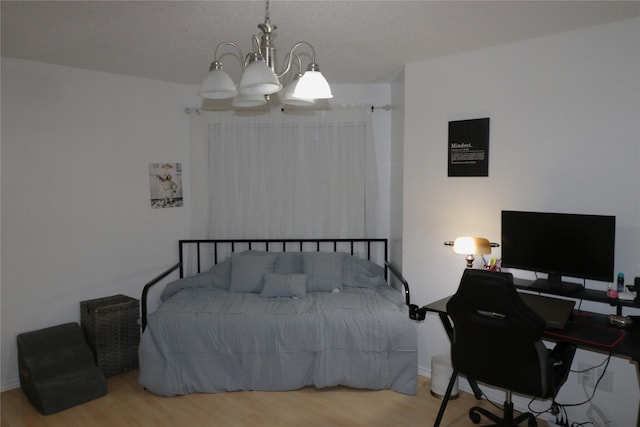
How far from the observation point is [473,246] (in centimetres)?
293

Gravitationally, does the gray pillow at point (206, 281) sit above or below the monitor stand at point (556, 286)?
below

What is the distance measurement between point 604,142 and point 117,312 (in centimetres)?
361

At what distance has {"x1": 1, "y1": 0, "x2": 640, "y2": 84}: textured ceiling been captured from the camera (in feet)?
7.75

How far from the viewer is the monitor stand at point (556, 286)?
8.51 feet

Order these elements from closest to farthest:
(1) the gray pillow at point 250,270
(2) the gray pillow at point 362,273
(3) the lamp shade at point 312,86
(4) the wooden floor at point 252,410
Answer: (3) the lamp shade at point 312,86
(4) the wooden floor at point 252,410
(1) the gray pillow at point 250,270
(2) the gray pillow at point 362,273

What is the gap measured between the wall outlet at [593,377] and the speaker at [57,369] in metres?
3.22

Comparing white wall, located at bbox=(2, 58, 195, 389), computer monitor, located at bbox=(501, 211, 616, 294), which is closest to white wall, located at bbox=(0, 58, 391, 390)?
white wall, located at bbox=(2, 58, 195, 389)

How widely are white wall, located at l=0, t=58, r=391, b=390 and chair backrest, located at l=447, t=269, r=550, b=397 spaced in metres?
1.99

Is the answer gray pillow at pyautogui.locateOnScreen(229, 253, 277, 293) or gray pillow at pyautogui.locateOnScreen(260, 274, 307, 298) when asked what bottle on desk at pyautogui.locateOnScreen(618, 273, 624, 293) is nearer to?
gray pillow at pyautogui.locateOnScreen(260, 274, 307, 298)

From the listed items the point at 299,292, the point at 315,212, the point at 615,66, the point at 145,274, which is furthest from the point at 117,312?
the point at 615,66

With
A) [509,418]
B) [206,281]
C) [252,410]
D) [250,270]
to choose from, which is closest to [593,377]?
[509,418]

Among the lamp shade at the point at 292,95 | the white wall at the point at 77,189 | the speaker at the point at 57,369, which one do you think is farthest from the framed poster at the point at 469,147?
→ the speaker at the point at 57,369

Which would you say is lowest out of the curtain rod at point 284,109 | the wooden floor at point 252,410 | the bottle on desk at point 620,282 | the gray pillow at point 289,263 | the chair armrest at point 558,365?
the wooden floor at point 252,410

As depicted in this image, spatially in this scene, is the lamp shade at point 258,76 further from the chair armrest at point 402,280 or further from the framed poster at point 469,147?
the chair armrest at point 402,280
